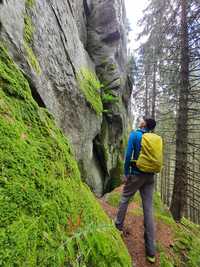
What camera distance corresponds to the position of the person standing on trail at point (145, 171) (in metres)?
4.20

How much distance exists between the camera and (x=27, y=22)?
4559mm

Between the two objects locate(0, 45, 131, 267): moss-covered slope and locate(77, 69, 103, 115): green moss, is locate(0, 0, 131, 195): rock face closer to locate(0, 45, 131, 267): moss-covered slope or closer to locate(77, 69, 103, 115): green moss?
locate(77, 69, 103, 115): green moss

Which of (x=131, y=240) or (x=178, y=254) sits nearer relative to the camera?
(x=131, y=240)

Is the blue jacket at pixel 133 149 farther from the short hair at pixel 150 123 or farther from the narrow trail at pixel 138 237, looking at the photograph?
the narrow trail at pixel 138 237

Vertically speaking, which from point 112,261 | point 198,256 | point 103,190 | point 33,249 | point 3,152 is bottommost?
point 198,256

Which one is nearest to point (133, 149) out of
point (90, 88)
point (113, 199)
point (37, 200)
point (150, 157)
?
point (150, 157)

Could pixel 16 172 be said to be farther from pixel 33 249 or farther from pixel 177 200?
pixel 177 200

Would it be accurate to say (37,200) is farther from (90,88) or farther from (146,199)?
(90,88)

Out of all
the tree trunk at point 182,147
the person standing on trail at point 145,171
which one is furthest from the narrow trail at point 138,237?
the tree trunk at point 182,147

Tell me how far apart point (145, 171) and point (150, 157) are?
0.31 metres

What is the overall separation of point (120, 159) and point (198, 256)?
6242 millimetres

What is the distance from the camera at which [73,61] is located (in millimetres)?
7176

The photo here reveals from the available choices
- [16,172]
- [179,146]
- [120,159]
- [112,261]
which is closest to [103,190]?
[120,159]

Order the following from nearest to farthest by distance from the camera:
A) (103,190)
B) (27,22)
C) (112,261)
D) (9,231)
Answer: (9,231)
(112,261)
(27,22)
(103,190)
